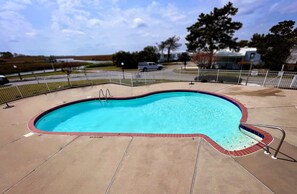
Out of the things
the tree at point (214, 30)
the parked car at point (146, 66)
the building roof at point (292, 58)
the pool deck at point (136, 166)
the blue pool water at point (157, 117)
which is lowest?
the blue pool water at point (157, 117)

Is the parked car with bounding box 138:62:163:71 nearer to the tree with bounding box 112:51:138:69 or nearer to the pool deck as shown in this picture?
the tree with bounding box 112:51:138:69

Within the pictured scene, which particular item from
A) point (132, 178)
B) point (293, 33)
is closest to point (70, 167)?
point (132, 178)

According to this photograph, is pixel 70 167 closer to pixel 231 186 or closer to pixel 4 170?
pixel 4 170

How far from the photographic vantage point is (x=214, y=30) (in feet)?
65.1

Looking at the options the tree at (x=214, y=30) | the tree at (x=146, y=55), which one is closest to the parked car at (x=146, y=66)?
the tree at (x=214, y=30)

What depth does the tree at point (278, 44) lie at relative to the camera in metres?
20.3

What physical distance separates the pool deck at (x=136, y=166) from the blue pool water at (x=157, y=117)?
142 cm

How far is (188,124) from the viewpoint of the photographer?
699cm

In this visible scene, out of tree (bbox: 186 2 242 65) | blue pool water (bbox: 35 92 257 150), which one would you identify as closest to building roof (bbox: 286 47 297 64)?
tree (bbox: 186 2 242 65)

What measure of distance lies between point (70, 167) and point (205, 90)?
989cm

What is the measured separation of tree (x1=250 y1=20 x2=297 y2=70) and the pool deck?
73.0 feet

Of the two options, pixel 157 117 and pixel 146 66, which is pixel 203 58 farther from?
pixel 157 117

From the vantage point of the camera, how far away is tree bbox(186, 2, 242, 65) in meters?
19.1

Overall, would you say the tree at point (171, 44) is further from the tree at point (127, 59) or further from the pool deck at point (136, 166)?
the pool deck at point (136, 166)
